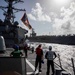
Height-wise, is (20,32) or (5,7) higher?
(5,7)

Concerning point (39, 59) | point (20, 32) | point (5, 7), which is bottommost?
point (39, 59)

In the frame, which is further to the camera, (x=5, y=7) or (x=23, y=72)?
(x=5, y=7)

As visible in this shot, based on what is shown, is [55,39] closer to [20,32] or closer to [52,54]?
[20,32]

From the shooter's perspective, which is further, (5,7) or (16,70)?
(5,7)

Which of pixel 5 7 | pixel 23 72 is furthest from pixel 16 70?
pixel 5 7


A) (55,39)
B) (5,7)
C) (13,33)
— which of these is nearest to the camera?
(13,33)

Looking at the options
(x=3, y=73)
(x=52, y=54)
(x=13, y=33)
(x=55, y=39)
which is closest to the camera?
(x=3, y=73)

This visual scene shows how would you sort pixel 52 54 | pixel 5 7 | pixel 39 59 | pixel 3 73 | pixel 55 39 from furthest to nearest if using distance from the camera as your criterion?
pixel 55 39
pixel 5 7
pixel 39 59
pixel 52 54
pixel 3 73

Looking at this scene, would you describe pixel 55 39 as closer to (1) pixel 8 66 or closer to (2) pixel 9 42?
(2) pixel 9 42

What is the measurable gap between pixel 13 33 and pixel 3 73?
33.8 metres

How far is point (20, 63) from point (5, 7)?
42.8 metres

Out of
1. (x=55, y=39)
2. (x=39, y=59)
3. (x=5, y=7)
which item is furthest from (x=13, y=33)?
(x=55, y=39)

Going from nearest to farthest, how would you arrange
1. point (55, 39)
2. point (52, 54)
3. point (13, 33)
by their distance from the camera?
point (52, 54)
point (13, 33)
point (55, 39)

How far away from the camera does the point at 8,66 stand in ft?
16.7
